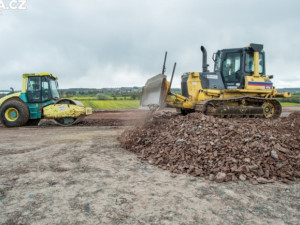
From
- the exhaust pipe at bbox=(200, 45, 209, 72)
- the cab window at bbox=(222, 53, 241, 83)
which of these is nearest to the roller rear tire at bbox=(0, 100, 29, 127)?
the exhaust pipe at bbox=(200, 45, 209, 72)

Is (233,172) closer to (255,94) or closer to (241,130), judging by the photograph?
(241,130)

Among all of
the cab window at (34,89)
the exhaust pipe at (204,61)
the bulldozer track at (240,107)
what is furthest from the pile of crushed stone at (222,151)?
the cab window at (34,89)

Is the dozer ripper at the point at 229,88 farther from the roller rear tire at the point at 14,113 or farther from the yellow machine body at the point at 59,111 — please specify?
the roller rear tire at the point at 14,113

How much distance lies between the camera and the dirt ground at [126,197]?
2760 millimetres

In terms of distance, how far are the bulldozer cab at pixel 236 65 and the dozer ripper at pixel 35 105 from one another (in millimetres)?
6844

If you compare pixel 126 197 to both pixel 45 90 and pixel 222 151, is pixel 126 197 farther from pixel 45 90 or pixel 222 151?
pixel 45 90

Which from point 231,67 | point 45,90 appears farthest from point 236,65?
point 45,90

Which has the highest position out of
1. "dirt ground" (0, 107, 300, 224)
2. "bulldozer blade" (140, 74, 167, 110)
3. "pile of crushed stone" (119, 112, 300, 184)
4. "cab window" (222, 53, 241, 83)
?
"cab window" (222, 53, 241, 83)

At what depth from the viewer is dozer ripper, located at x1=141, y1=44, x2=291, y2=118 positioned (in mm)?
8961

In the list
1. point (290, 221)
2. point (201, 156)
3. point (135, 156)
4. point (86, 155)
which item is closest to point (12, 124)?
point (86, 155)

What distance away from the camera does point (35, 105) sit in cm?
1115

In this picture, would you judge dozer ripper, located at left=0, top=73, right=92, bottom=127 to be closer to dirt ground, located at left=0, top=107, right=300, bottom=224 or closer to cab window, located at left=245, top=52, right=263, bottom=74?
dirt ground, located at left=0, top=107, right=300, bottom=224

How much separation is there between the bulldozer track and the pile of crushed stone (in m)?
2.54

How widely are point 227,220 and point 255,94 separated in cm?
812
